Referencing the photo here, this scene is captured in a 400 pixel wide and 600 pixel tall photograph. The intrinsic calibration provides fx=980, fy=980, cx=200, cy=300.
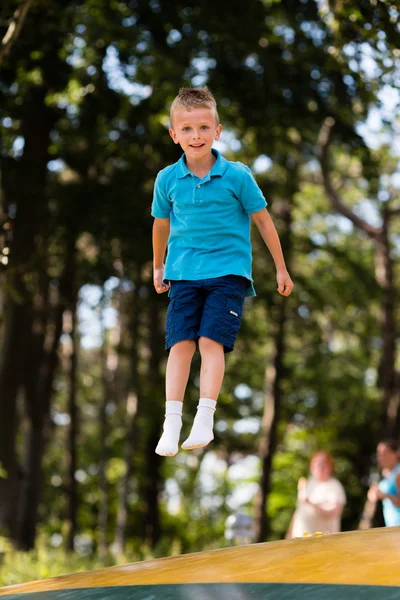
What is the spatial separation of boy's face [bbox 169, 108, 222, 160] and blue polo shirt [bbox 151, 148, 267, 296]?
130mm

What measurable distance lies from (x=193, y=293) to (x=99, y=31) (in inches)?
319

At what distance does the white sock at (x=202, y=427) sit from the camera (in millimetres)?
3680

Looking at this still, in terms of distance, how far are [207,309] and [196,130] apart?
2.30 ft

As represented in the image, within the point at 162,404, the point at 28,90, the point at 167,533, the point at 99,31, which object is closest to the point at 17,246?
the point at 28,90

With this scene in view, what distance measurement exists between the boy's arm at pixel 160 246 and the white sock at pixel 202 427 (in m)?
0.55

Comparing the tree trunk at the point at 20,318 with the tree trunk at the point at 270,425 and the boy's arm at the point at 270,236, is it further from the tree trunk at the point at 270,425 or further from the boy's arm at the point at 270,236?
the boy's arm at the point at 270,236

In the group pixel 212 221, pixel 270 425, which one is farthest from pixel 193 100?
pixel 270 425

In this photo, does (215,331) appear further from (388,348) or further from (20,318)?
Answer: (388,348)

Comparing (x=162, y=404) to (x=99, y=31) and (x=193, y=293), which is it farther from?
(x=193, y=293)

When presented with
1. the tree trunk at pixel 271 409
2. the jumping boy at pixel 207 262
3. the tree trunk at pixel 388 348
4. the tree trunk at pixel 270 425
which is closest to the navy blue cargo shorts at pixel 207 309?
the jumping boy at pixel 207 262

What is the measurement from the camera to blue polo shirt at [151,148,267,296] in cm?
388

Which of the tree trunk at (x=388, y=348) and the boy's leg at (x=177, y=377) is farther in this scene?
the tree trunk at (x=388, y=348)

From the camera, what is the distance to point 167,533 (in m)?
28.5

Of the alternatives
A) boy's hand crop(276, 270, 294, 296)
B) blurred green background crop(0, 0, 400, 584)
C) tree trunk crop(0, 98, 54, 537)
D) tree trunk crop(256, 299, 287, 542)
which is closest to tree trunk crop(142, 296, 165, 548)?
blurred green background crop(0, 0, 400, 584)
